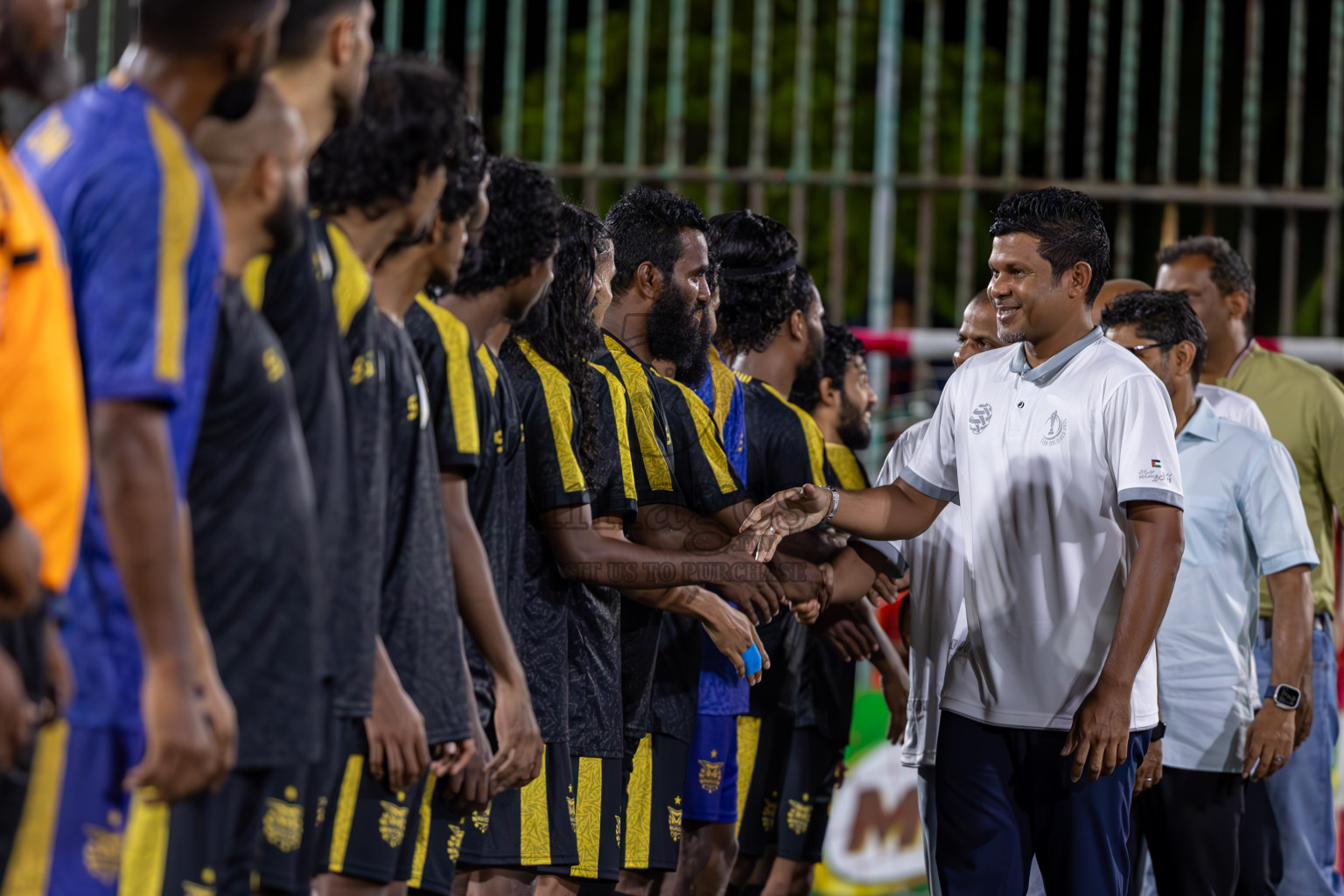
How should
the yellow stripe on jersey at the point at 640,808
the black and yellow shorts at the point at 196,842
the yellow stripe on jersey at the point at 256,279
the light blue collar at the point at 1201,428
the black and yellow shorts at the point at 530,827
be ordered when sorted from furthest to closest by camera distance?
the light blue collar at the point at 1201,428
the yellow stripe on jersey at the point at 640,808
the black and yellow shorts at the point at 530,827
the yellow stripe on jersey at the point at 256,279
the black and yellow shorts at the point at 196,842

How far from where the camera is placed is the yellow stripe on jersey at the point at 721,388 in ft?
14.6

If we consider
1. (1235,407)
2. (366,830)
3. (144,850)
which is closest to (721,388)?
(1235,407)

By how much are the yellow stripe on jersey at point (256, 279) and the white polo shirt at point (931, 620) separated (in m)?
2.26

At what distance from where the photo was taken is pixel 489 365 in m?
3.01

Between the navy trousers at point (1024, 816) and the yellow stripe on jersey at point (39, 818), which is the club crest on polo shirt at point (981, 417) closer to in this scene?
the navy trousers at point (1024, 816)

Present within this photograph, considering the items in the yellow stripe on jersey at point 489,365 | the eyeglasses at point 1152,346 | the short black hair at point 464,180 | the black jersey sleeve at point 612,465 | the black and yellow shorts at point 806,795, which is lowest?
the black and yellow shorts at point 806,795

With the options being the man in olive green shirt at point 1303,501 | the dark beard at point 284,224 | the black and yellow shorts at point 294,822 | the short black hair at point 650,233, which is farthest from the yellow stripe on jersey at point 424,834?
the man in olive green shirt at point 1303,501

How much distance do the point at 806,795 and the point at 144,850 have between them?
3286 mm

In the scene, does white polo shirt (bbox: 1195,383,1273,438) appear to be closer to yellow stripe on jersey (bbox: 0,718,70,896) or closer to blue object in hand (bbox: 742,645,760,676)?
blue object in hand (bbox: 742,645,760,676)

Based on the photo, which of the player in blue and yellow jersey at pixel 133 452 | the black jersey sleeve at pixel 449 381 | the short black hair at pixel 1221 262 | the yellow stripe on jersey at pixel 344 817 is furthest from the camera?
the short black hair at pixel 1221 262

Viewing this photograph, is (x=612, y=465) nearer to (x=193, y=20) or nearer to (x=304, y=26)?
(x=304, y=26)

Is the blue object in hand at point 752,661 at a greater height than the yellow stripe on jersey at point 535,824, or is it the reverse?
the blue object in hand at point 752,661

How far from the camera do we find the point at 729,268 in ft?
16.4

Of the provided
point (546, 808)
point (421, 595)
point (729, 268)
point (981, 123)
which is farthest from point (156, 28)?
point (981, 123)
